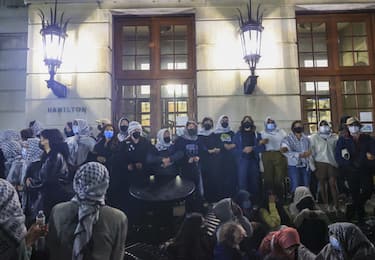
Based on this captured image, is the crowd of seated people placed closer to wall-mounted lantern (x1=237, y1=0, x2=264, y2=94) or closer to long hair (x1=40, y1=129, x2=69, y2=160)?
long hair (x1=40, y1=129, x2=69, y2=160)

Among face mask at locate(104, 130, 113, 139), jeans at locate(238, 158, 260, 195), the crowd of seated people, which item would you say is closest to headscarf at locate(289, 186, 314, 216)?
the crowd of seated people

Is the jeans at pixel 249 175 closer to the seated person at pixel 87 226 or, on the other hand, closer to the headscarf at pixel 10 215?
the seated person at pixel 87 226

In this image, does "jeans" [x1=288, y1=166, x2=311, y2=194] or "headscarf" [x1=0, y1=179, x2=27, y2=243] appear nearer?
"headscarf" [x1=0, y1=179, x2=27, y2=243]

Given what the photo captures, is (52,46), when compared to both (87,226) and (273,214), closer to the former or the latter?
(273,214)

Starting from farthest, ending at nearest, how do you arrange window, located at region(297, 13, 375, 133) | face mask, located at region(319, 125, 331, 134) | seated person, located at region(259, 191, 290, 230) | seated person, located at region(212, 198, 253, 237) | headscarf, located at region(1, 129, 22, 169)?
window, located at region(297, 13, 375, 133), face mask, located at region(319, 125, 331, 134), headscarf, located at region(1, 129, 22, 169), seated person, located at region(259, 191, 290, 230), seated person, located at region(212, 198, 253, 237)

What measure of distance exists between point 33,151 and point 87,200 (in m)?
3.22

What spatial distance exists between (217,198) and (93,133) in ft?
9.99

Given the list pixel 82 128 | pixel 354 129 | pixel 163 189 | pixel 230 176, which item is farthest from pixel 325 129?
pixel 82 128

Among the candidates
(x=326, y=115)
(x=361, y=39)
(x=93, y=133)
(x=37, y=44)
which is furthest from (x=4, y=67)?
(x=361, y=39)

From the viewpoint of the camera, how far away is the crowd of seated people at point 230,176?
4.32 meters

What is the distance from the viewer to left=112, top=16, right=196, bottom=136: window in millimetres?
8227

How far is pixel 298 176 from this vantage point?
627 centimetres

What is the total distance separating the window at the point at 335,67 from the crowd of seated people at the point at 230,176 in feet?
4.93

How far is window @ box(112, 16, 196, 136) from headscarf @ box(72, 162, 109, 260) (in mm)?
5138
